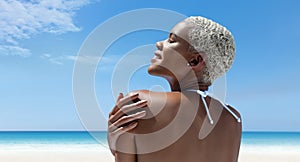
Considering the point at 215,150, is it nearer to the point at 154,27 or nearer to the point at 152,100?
the point at 152,100

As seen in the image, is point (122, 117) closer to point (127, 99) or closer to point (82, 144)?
point (127, 99)

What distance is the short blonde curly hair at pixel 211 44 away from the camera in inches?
73.2

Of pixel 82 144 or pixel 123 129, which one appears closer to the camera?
pixel 123 129

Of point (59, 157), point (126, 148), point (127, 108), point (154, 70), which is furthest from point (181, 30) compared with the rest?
point (59, 157)

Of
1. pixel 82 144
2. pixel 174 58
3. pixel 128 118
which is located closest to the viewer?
pixel 128 118

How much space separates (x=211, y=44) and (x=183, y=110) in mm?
349

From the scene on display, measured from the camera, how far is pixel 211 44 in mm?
1865

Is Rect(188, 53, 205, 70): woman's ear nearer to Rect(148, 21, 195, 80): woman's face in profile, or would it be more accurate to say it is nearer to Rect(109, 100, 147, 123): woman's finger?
Rect(148, 21, 195, 80): woman's face in profile

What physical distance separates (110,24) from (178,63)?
47 centimetres

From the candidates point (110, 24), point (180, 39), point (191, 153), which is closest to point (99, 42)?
point (110, 24)

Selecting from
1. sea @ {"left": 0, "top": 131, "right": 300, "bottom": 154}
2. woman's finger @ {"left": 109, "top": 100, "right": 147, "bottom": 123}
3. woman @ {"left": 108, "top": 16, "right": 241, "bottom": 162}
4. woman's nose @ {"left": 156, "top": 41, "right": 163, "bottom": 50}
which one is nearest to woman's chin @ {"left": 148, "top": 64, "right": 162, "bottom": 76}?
woman @ {"left": 108, "top": 16, "right": 241, "bottom": 162}

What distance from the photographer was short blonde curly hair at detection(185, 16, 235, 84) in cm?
186

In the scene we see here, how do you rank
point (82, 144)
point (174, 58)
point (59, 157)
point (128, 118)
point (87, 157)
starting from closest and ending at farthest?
point (128, 118), point (174, 58), point (87, 157), point (59, 157), point (82, 144)

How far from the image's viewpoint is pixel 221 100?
2.05 m
